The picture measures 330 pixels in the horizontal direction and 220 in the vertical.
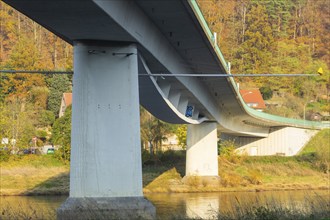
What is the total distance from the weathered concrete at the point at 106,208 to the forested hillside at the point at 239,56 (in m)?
42.2

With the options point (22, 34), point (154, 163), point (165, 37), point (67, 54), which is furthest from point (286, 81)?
point (165, 37)

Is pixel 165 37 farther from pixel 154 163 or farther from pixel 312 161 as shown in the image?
pixel 312 161

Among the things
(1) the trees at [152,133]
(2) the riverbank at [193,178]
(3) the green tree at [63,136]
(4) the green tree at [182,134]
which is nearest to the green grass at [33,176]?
(2) the riverbank at [193,178]

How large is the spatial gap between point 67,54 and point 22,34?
8048mm

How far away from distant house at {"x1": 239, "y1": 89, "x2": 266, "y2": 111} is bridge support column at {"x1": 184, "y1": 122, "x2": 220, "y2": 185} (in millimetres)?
46168

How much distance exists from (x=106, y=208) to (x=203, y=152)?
104 ft

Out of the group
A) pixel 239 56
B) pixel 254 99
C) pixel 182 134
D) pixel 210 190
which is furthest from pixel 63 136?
pixel 239 56

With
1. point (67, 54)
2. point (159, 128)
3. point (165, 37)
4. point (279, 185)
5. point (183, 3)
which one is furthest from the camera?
point (67, 54)

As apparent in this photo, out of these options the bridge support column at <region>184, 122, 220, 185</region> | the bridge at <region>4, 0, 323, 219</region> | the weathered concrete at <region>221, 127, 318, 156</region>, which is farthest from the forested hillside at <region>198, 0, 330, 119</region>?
the bridge at <region>4, 0, 323, 219</region>

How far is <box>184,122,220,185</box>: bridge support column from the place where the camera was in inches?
2032

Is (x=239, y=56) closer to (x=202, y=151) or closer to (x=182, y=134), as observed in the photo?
(x=182, y=134)

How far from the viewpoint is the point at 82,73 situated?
21250 millimetres

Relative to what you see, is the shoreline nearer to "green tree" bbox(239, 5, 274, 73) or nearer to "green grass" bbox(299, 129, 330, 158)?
"green grass" bbox(299, 129, 330, 158)

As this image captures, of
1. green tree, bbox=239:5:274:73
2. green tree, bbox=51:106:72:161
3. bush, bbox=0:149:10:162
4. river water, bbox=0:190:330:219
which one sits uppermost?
green tree, bbox=239:5:274:73
